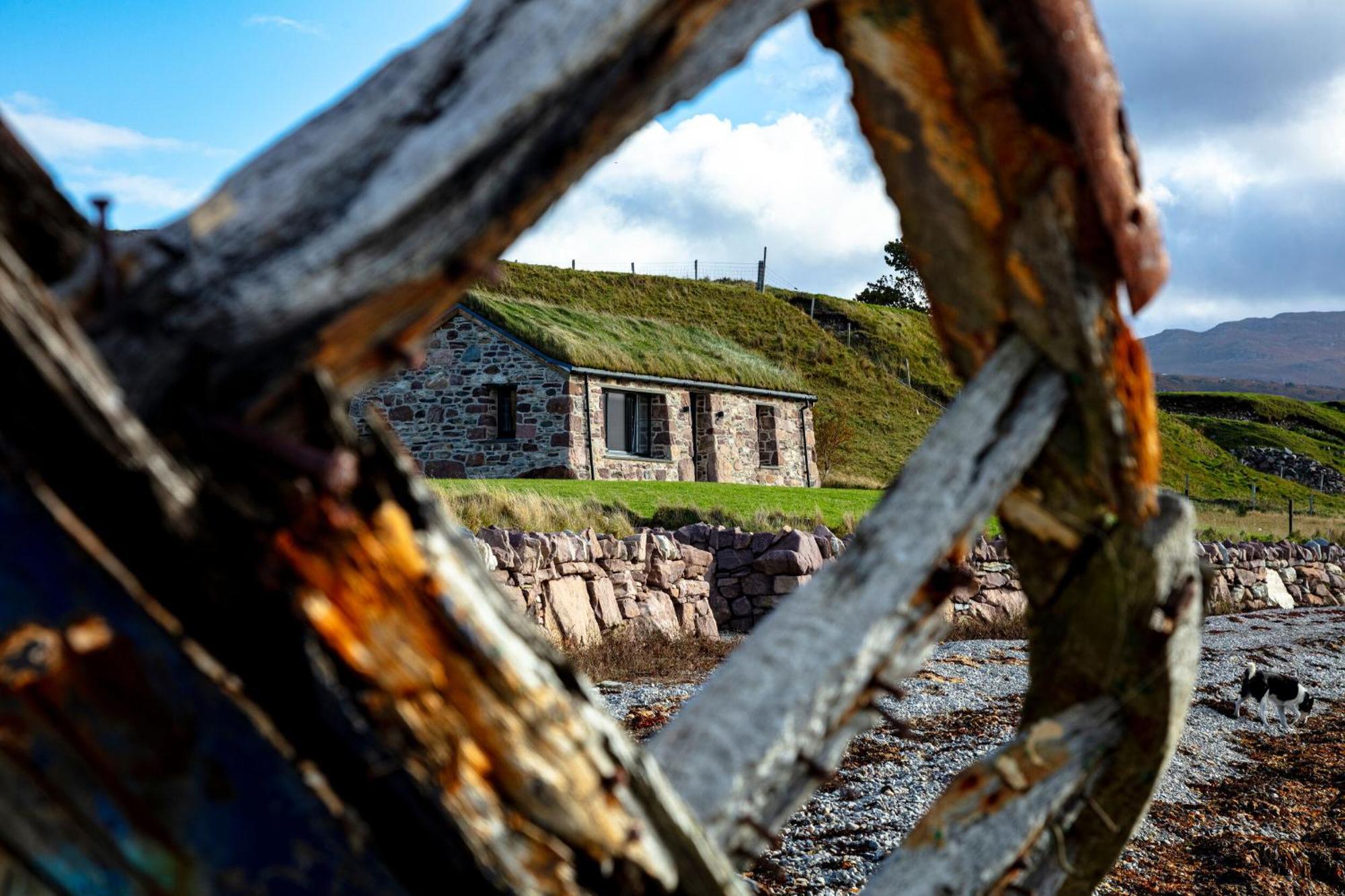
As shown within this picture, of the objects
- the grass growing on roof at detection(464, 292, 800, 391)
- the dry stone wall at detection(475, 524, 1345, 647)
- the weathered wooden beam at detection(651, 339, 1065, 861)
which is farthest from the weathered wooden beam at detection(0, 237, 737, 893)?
the grass growing on roof at detection(464, 292, 800, 391)

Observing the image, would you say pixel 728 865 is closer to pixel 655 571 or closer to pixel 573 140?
pixel 573 140

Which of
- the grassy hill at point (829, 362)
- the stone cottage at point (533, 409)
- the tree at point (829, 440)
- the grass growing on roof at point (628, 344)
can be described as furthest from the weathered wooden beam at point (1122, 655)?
the tree at point (829, 440)

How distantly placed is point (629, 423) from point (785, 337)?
19368mm

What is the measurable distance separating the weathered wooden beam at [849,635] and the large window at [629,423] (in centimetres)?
2485

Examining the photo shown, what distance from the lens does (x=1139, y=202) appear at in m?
1.23

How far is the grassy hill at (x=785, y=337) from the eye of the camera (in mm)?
40531

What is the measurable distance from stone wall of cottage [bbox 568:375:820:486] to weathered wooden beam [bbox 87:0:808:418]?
22.9 metres

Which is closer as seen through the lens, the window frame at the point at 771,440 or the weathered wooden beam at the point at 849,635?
the weathered wooden beam at the point at 849,635

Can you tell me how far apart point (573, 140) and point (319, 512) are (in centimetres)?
Answer: 41

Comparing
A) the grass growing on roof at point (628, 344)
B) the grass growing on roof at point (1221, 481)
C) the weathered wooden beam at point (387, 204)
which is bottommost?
the grass growing on roof at point (1221, 481)

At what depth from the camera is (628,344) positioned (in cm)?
2741

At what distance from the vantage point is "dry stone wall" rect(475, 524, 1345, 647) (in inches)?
430

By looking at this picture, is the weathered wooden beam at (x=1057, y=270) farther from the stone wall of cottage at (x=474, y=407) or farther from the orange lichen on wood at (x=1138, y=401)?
the stone wall of cottage at (x=474, y=407)

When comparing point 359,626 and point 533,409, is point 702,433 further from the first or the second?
point 359,626
